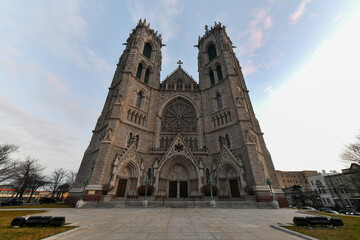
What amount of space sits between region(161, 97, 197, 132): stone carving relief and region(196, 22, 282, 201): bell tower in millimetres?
2742

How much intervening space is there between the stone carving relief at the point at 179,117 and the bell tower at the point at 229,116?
9.00ft

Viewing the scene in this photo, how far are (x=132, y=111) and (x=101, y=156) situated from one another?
8739 millimetres

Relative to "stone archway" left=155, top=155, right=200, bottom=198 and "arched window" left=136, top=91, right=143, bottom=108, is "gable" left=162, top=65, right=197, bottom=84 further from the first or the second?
"stone archway" left=155, top=155, right=200, bottom=198

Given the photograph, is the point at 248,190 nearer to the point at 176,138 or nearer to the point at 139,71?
the point at 176,138

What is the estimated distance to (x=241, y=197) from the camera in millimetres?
17109

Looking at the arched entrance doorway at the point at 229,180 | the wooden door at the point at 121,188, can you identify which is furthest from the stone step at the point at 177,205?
the wooden door at the point at 121,188

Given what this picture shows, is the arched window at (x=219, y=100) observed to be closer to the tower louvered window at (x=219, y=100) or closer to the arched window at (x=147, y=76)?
the tower louvered window at (x=219, y=100)

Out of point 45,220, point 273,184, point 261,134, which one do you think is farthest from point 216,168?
point 45,220

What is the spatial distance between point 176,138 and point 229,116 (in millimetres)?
9550

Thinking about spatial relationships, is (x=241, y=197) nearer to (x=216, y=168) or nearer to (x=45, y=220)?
(x=216, y=168)

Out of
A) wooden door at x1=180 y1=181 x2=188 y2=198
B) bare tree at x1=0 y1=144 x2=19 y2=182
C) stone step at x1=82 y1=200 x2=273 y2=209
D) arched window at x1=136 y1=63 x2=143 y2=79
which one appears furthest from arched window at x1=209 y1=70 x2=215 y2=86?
bare tree at x1=0 y1=144 x2=19 y2=182

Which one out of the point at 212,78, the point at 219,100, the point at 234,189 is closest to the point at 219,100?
the point at 219,100

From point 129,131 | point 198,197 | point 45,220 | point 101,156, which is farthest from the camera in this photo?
point 129,131

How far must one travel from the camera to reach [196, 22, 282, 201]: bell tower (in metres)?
17.6
